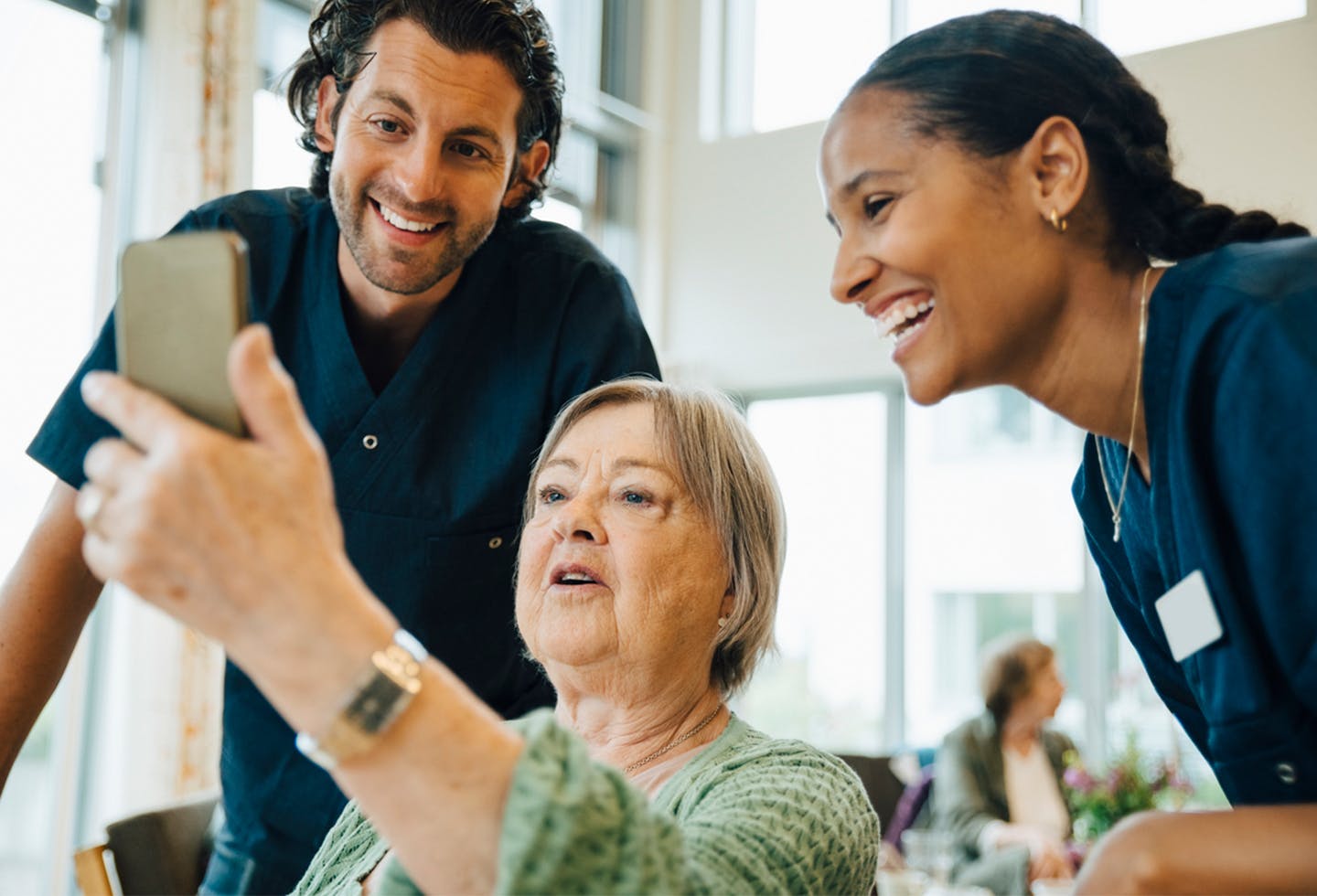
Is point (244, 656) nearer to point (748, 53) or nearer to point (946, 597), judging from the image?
point (946, 597)

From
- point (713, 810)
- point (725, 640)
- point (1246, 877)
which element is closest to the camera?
point (1246, 877)

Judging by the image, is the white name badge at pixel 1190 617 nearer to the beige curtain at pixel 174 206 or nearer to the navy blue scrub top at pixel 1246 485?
the navy blue scrub top at pixel 1246 485

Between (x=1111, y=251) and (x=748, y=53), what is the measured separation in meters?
6.90

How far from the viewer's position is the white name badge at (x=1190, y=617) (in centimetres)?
111

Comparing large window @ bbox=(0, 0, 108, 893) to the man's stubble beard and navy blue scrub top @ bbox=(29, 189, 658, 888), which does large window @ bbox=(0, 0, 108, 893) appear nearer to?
navy blue scrub top @ bbox=(29, 189, 658, 888)

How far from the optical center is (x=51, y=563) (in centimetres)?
160

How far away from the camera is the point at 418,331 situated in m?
1.91

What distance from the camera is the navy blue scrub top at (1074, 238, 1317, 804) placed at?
3.39 ft

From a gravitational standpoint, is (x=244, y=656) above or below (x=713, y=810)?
above

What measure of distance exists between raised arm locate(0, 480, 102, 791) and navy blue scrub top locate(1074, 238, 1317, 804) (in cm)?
129

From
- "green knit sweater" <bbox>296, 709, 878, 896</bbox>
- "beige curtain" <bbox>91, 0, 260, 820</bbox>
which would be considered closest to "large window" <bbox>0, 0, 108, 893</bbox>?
"beige curtain" <bbox>91, 0, 260, 820</bbox>

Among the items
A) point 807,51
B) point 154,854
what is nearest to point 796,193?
point 807,51

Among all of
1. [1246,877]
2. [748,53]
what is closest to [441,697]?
[1246,877]

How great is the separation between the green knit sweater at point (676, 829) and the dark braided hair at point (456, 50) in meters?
0.94
